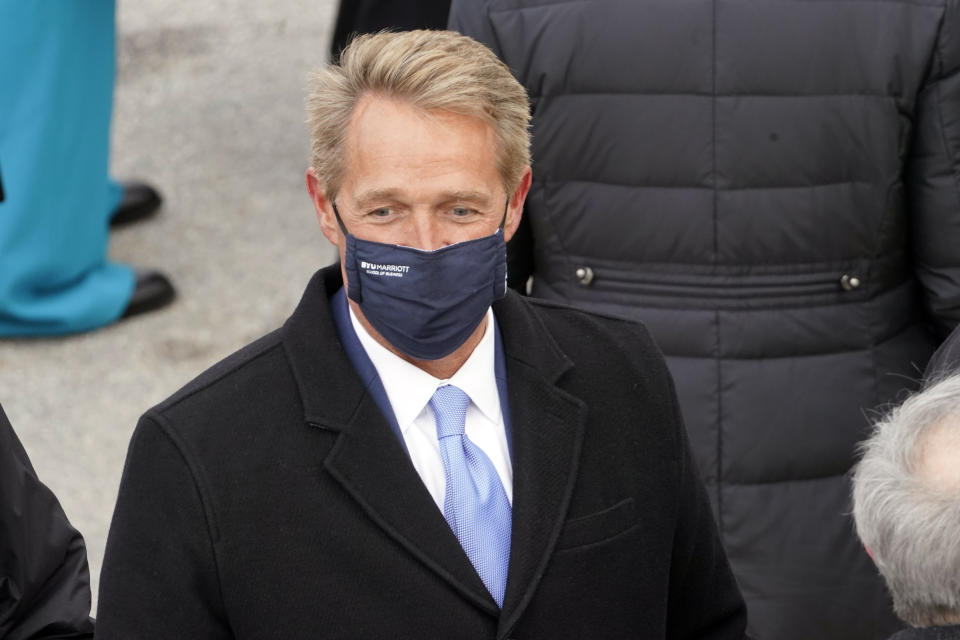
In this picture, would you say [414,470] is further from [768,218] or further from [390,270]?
[768,218]

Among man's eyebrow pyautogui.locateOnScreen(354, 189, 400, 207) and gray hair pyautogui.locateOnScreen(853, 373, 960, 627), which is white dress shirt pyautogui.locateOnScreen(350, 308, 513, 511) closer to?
man's eyebrow pyautogui.locateOnScreen(354, 189, 400, 207)

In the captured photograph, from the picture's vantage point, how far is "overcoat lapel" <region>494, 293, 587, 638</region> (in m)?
2.18

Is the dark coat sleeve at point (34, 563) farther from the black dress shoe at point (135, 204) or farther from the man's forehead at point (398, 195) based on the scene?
the black dress shoe at point (135, 204)

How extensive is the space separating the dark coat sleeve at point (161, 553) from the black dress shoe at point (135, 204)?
4407mm

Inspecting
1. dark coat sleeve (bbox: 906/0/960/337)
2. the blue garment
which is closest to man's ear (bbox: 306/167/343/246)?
dark coat sleeve (bbox: 906/0/960/337)

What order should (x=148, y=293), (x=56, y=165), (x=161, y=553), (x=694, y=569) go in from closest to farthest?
(x=161, y=553) → (x=694, y=569) → (x=56, y=165) → (x=148, y=293)

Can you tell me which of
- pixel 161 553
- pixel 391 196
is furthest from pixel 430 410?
pixel 161 553

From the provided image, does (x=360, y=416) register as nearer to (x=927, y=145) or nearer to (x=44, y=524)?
(x=44, y=524)

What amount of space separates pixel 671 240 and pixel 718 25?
0.42 metres

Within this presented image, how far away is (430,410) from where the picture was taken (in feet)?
7.41

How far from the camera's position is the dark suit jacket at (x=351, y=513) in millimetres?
2082

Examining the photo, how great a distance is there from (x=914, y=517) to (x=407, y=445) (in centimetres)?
73

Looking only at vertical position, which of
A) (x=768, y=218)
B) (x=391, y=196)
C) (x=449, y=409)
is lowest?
(x=768, y=218)

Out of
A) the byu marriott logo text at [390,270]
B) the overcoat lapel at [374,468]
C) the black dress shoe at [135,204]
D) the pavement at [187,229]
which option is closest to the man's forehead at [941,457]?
the overcoat lapel at [374,468]
